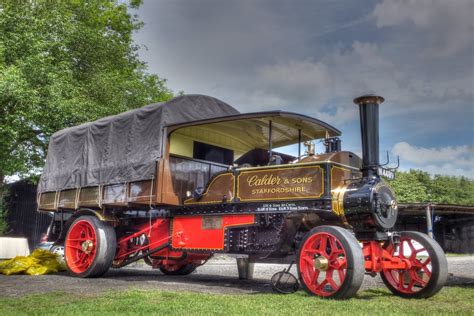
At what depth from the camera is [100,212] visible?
967cm

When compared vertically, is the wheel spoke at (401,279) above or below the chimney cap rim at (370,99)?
below

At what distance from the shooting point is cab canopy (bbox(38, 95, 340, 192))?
8.58 meters

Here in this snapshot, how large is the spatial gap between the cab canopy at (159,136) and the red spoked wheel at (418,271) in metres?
2.46

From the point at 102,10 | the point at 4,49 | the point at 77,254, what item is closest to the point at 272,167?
the point at 77,254

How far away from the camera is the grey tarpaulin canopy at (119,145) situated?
8.87 m

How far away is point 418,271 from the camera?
6.77m

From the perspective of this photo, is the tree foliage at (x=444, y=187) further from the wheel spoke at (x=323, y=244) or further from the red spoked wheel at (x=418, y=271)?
the wheel spoke at (x=323, y=244)

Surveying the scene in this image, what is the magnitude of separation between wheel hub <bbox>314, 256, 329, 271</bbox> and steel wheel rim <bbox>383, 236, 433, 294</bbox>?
54.2 inches

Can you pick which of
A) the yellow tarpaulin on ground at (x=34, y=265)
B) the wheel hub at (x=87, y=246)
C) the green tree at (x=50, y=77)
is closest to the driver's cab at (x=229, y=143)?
the wheel hub at (x=87, y=246)

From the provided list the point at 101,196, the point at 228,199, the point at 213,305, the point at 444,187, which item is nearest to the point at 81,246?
the point at 101,196

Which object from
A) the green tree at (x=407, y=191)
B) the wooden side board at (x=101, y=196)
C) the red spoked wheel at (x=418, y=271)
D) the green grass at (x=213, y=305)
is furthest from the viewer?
the green tree at (x=407, y=191)

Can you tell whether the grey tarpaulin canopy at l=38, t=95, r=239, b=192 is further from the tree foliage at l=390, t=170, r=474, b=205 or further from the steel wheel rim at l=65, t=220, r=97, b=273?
the tree foliage at l=390, t=170, r=474, b=205

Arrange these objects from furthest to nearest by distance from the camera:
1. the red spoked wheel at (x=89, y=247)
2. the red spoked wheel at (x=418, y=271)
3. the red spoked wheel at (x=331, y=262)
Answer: the red spoked wheel at (x=89, y=247), the red spoked wheel at (x=418, y=271), the red spoked wheel at (x=331, y=262)

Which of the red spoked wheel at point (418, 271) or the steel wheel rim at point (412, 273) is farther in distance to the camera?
the steel wheel rim at point (412, 273)
